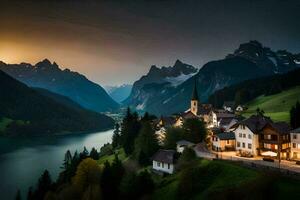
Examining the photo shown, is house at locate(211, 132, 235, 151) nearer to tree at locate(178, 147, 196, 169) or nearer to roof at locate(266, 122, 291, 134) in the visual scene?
roof at locate(266, 122, 291, 134)

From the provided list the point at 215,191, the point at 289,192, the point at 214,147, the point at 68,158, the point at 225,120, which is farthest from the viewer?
the point at 68,158

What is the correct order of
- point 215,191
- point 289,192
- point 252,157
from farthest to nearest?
point 252,157
point 215,191
point 289,192

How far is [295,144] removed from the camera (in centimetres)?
6250

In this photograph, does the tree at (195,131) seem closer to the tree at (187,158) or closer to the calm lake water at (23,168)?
the tree at (187,158)

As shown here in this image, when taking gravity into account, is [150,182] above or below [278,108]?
below

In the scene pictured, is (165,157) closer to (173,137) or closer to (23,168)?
(173,137)

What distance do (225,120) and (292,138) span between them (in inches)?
1805

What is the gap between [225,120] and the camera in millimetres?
109312

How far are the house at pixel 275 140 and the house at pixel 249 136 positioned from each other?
1.05m

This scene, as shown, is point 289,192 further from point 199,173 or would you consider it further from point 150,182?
point 150,182

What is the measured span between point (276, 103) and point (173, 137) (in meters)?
78.4

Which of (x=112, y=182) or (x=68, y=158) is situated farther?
(x=68, y=158)

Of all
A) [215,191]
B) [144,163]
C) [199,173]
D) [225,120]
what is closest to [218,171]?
[199,173]

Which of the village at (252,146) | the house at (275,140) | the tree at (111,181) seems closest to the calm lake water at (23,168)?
the tree at (111,181)
